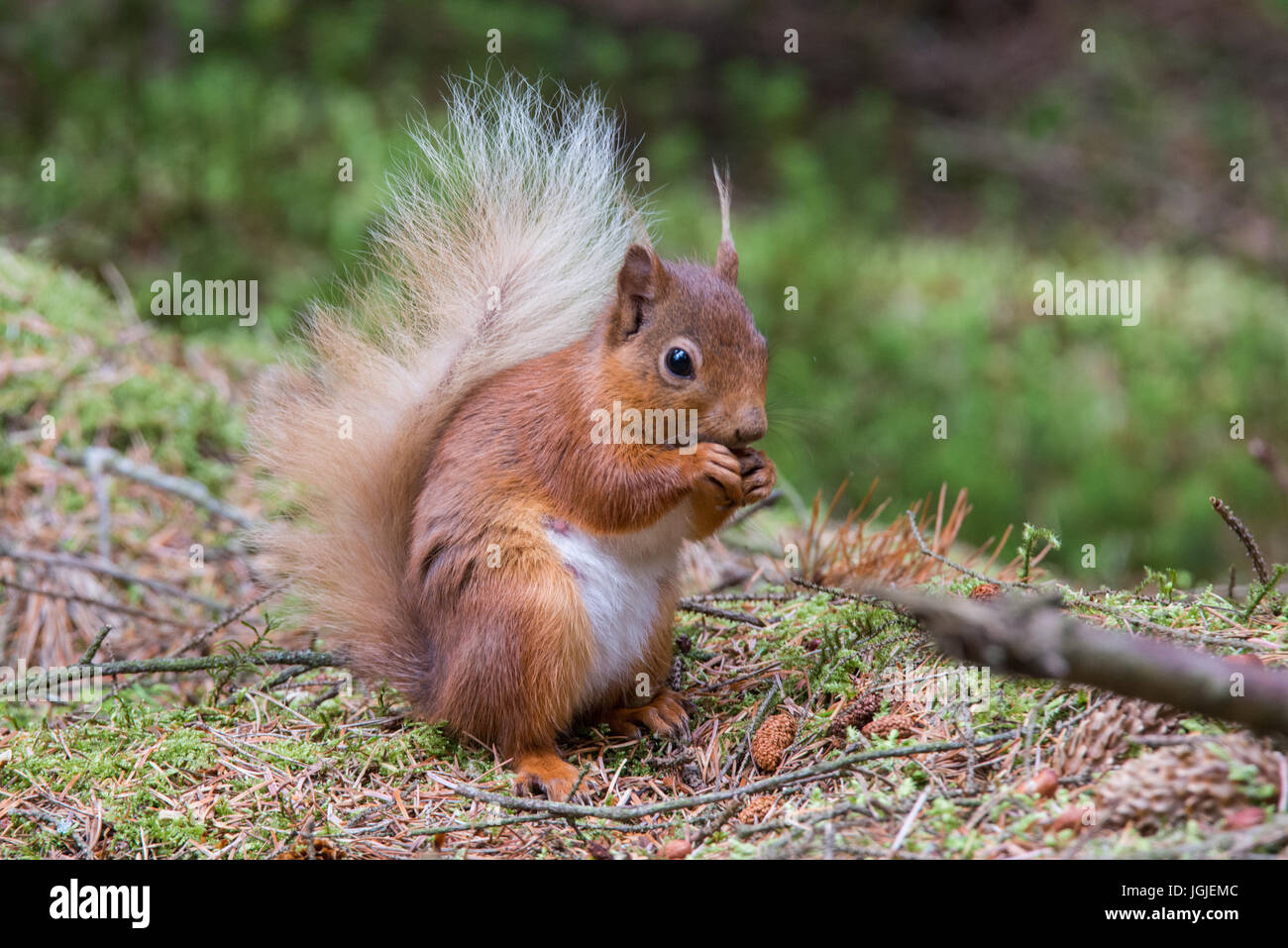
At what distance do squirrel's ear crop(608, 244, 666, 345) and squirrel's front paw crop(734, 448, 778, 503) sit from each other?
14.5 inches

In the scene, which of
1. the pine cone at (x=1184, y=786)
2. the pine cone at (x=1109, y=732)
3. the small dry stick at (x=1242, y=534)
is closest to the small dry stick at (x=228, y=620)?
the pine cone at (x=1109, y=732)

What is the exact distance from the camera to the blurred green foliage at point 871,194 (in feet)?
17.2

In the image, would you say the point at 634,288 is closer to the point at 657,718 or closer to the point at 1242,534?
the point at 657,718

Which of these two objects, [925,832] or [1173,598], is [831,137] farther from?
[925,832]

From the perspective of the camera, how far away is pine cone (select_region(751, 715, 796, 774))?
7.22ft

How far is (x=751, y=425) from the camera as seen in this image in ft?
7.78

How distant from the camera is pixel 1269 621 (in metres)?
2.17

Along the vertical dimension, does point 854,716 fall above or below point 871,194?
below

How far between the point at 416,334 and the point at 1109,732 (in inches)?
67.2

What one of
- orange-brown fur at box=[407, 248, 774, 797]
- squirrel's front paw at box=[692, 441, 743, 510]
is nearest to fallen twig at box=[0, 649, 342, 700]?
orange-brown fur at box=[407, 248, 774, 797]

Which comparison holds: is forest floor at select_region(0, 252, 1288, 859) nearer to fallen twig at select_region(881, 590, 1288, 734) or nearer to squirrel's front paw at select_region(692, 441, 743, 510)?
fallen twig at select_region(881, 590, 1288, 734)

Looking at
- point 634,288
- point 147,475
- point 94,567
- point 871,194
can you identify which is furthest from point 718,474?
point 871,194

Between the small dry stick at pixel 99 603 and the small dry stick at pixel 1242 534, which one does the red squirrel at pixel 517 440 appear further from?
the small dry stick at pixel 1242 534

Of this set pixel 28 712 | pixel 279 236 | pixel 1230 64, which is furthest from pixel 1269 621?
pixel 1230 64
